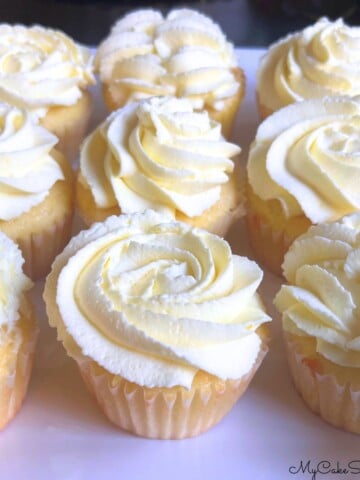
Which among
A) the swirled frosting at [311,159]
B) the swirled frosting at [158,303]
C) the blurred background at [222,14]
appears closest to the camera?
the swirled frosting at [158,303]

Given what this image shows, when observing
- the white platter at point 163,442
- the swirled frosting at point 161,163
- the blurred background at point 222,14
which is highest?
the swirled frosting at point 161,163

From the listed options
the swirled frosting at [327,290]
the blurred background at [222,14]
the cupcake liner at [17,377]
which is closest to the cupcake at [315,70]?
the swirled frosting at [327,290]

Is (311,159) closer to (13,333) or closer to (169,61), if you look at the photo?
(169,61)

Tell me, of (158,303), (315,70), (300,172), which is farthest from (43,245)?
(315,70)

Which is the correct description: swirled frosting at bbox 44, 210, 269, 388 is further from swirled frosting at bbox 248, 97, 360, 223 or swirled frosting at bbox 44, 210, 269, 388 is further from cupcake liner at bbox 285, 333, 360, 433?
swirled frosting at bbox 248, 97, 360, 223

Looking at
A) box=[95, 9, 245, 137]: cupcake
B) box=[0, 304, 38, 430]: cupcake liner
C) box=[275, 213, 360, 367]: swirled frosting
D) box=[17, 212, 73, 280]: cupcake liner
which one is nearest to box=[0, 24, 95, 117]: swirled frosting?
box=[95, 9, 245, 137]: cupcake

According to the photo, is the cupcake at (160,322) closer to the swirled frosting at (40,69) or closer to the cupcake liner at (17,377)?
the cupcake liner at (17,377)

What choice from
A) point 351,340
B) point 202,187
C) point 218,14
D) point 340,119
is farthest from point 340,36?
point 218,14
